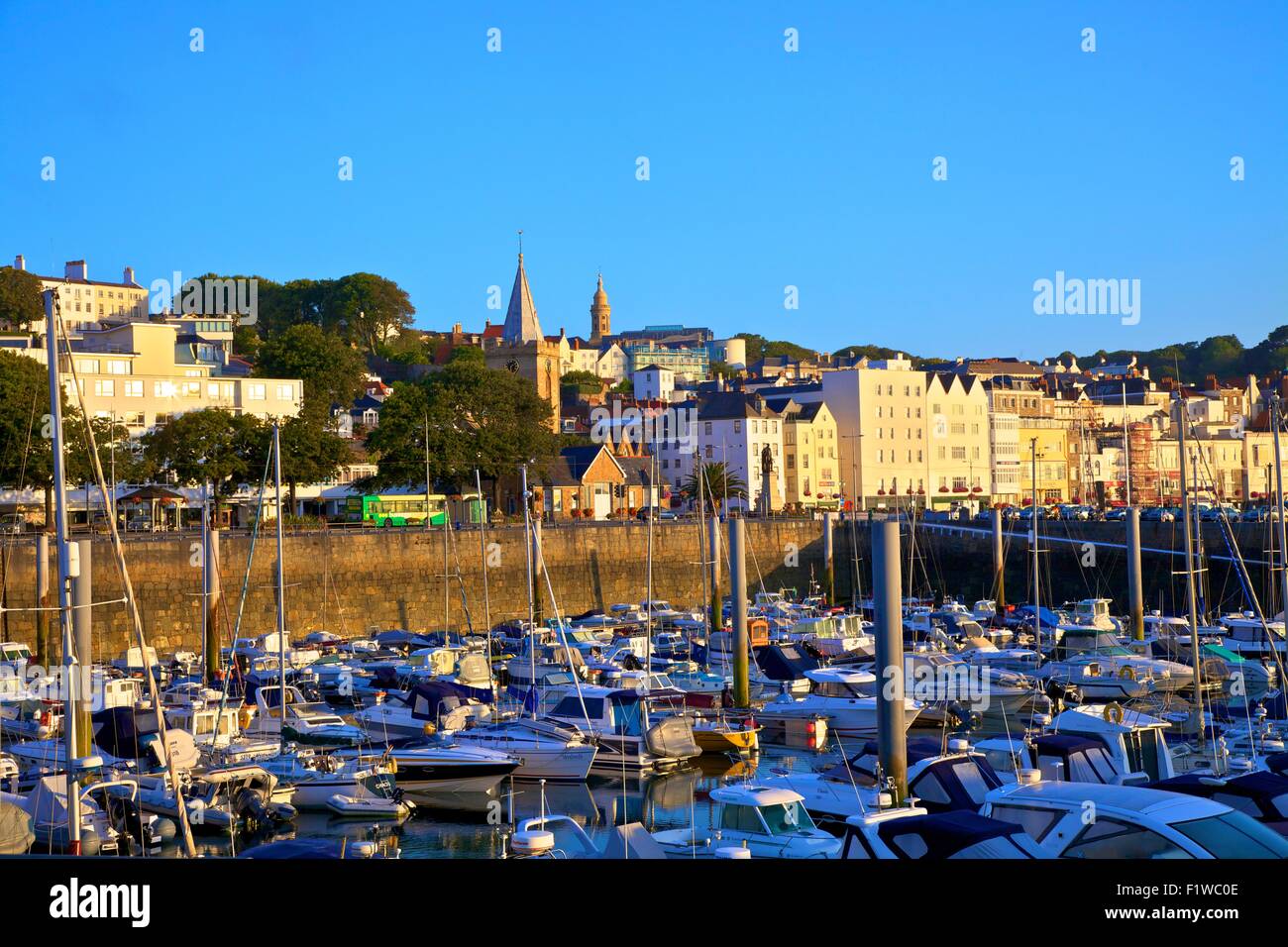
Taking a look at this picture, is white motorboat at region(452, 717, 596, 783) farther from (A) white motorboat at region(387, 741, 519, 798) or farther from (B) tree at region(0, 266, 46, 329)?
(B) tree at region(0, 266, 46, 329)

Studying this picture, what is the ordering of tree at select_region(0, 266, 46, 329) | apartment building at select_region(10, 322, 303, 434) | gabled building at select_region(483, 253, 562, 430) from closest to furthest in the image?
apartment building at select_region(10, 322, 303, 434) < tree at select_region(0, 266, 46, 329) < gabled building at select_region(483, 253, 562, 430)

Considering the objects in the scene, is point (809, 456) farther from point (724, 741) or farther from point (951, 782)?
point (951, 782)

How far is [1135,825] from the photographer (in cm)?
973

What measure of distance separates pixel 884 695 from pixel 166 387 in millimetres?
52826

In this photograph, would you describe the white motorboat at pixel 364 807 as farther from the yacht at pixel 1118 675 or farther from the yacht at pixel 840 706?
the yacht at pixel 1118 675

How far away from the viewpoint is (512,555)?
45.7 m

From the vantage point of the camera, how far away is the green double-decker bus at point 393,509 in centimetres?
5403

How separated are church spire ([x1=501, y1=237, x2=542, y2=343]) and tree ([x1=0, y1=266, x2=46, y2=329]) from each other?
3734 cm

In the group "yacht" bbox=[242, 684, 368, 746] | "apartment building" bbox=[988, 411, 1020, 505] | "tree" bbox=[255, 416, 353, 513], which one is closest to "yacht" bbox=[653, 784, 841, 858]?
"yacht" bbox=[242, 684, 368, 746]

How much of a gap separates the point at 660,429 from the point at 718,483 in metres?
15.0

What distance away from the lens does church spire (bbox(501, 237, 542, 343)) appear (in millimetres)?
110875

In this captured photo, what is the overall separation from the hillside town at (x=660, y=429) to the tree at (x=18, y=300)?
354 millimetres

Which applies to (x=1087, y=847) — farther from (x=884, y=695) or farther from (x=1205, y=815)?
(x=884, y=695)
